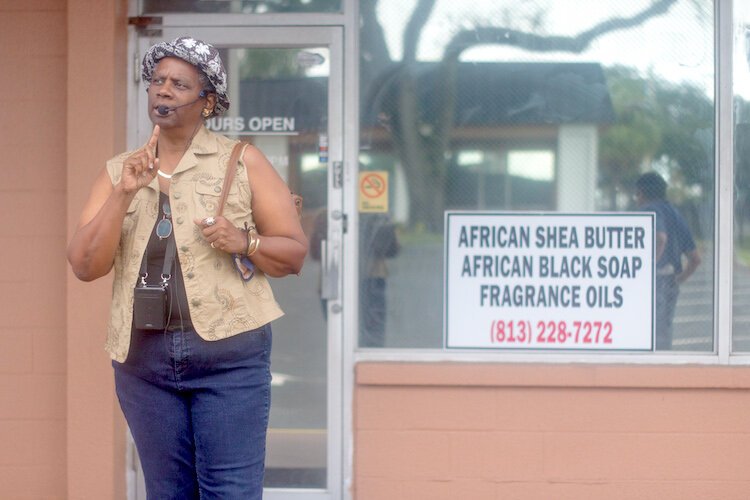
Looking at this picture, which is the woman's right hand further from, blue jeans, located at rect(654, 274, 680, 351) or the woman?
blue jeans, located at rect(654, 274, 680, 351)

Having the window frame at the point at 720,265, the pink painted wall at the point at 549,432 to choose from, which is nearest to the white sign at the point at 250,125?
the pink painted wall at the point at 549,432

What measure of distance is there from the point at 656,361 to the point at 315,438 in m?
1.60

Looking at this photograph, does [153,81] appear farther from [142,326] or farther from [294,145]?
[294,145]

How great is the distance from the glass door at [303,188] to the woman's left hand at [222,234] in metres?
1.85

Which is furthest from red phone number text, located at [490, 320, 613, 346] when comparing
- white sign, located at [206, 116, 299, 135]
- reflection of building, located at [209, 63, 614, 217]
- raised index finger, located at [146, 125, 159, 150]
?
raised index finger, located at [146, 125, 159, 150]

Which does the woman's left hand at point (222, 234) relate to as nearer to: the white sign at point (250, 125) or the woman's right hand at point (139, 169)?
the woman's right hand at point (139, 169)

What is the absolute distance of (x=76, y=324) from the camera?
4445 mm

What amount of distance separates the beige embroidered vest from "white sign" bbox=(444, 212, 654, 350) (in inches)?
73.0

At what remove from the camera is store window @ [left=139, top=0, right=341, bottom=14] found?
15.2 feet

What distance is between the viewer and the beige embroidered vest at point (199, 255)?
9.16 ft

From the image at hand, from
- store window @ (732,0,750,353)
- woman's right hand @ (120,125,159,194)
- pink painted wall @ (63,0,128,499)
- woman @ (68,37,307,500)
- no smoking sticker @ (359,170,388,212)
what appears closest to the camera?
woman's right hand @ (120,125,159,194)

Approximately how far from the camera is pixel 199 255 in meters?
2.81

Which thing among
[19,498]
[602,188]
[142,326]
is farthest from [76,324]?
[602,188]

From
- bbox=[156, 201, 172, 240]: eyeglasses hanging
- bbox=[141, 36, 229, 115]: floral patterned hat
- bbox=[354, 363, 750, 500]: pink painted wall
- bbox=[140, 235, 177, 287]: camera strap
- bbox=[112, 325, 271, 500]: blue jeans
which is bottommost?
bbox=[354, 363, 750, 500]: pink painted wall
